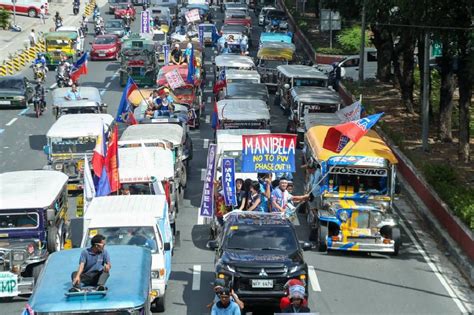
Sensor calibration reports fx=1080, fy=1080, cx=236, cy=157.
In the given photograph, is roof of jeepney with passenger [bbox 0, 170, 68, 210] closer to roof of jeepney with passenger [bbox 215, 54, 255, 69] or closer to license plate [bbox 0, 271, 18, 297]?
license plate [bbox 0, 271, 18, 297]

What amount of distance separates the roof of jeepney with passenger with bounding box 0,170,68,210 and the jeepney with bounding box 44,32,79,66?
121 ft

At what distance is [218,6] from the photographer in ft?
326

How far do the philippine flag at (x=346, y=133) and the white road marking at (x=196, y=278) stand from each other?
462 centimetres

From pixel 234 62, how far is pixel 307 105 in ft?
37.6

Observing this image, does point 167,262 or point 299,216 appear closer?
point 167,262

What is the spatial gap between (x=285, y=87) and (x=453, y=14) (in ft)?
41.1

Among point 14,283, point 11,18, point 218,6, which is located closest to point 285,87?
point 14,283

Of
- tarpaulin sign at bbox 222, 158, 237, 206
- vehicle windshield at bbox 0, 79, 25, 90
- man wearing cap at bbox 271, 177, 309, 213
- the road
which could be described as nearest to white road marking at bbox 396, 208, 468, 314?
the road

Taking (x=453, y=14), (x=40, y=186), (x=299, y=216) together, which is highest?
(x=453, y=14)

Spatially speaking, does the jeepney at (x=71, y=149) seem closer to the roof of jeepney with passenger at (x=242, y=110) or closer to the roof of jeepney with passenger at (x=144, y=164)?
the roof of jeepney with passenger at (x=144, y=164)

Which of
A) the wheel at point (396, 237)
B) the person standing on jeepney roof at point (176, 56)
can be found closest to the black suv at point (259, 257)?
the wheel at point (396, 237)

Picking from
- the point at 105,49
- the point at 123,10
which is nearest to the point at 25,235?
the point at 105,49

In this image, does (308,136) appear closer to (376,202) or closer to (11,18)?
(376,202)

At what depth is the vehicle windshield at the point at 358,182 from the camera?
84.3 ft
